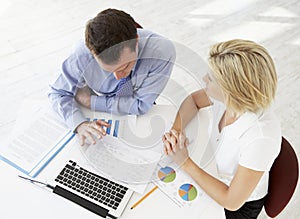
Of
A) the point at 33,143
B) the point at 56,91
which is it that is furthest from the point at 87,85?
the point at 33,143

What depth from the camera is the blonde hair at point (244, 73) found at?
44.8 inches

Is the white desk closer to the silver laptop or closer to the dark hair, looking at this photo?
the silver laptop

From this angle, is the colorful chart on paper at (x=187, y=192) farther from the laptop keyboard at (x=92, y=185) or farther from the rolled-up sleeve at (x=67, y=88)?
the rolled-up sleeve at (x=67, y=88)

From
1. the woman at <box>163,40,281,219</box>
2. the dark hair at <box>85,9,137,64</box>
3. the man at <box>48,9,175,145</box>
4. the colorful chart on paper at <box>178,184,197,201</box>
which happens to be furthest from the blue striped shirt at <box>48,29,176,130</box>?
the colorful chart on paper at <box>178,184,197,201</box>

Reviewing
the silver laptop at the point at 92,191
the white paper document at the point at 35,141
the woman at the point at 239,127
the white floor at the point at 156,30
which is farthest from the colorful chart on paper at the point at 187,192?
the white floor at the point at 156,30

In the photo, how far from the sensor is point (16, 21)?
9.50ft

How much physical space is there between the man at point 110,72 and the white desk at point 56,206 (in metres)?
0.23

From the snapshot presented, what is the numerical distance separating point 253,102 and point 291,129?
1.22 m

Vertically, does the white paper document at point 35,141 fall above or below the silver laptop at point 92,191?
above

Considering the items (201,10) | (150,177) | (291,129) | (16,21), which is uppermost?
(150,177)

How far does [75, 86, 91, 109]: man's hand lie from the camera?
57.5 inches

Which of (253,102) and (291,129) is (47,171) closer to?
(253,102)

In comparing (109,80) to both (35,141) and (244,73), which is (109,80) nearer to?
(35,141)

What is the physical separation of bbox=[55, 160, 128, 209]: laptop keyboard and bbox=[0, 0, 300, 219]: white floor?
1179 mm
